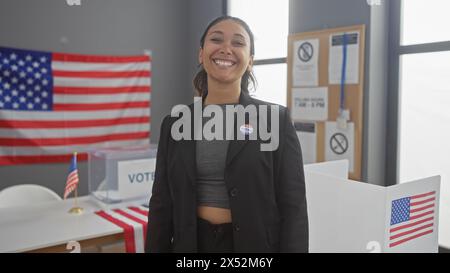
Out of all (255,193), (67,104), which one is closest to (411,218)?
(255,193)

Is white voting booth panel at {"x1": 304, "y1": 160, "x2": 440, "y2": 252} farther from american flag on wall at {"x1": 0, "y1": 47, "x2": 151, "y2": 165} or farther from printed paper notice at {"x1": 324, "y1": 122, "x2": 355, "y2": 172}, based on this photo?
american flag on wall at {"x1": 0, "y1": 47, "x2": 151, "y2": 165}

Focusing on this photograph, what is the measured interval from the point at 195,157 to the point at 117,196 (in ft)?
4.44

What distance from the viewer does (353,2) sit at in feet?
7.20

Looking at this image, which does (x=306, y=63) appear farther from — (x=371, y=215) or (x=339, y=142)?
(x=371, y=215)

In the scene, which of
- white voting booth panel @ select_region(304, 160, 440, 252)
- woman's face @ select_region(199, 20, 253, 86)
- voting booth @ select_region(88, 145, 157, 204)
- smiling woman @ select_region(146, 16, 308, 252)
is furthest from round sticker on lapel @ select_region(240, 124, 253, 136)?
voting booth @ select_region(88, 145, 157, 204)

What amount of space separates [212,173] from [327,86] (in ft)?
5.29

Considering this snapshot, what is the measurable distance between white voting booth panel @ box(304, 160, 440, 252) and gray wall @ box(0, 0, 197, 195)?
90.7 inches

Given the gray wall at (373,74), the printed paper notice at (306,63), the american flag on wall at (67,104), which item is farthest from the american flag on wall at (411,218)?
the american flag on wall at (67,104)

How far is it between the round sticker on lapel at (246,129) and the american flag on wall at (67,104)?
8.34 feet

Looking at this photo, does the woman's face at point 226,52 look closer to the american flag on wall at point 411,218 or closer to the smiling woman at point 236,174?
the smiling woman at point 236,174

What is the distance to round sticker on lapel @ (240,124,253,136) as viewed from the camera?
903 mm
